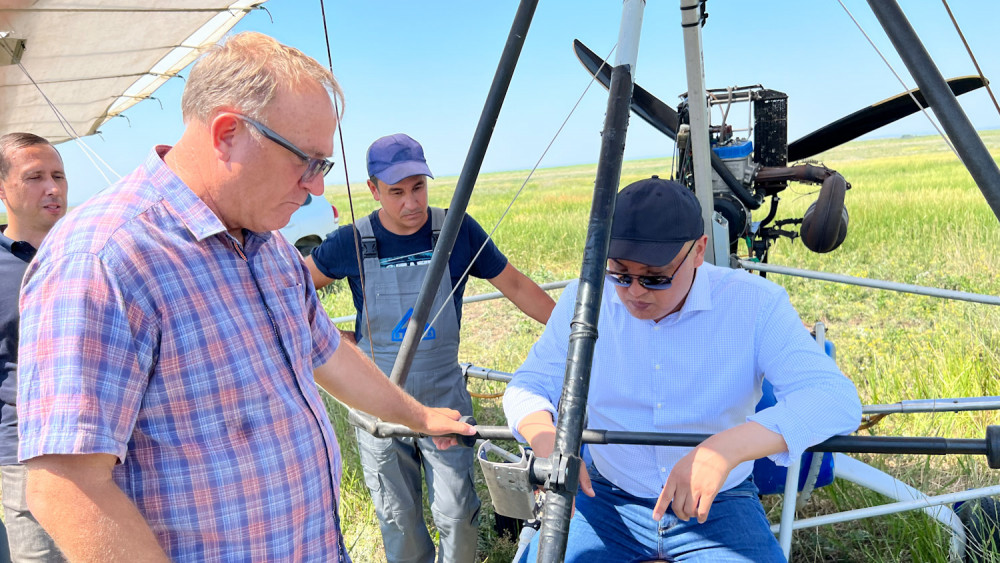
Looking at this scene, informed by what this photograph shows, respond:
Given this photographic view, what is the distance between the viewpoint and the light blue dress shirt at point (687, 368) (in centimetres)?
188

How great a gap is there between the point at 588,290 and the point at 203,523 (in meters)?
0.88

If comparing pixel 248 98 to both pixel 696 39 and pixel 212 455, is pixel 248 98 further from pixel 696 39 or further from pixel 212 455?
pixel 696 39

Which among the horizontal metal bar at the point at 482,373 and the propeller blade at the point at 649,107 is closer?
the horizontal metal bar at the point at 482,373

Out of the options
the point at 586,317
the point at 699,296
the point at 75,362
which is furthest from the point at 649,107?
the point at 75,362

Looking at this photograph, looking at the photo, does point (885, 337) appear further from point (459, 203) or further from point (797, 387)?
point (459, 203)

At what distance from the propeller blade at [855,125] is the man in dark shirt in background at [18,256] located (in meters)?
4.18

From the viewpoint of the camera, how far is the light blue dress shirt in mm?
1876

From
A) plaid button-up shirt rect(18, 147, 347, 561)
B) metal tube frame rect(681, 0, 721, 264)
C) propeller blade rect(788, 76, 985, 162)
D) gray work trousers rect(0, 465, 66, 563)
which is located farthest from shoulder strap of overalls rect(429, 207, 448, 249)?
propeller blade rect(788, 76, 985, 162)

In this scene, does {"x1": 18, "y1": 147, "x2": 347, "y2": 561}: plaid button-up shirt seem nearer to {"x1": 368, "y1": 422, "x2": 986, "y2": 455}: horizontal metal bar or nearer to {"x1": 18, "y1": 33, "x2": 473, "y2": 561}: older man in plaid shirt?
{"x1": 18, "y1": 33, "x2": 473, "y2": 561}: older man in plaid shirt

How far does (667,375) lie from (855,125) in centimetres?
339

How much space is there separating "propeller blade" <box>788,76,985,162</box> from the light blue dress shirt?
2899mm

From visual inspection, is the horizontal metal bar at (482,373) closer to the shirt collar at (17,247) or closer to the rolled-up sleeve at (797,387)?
the rolled-up sleeve at (797,387)

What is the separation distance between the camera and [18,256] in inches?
95.7

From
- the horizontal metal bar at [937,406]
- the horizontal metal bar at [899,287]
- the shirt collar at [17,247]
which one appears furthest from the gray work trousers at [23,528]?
the horizontal metal bar at [899,287]
